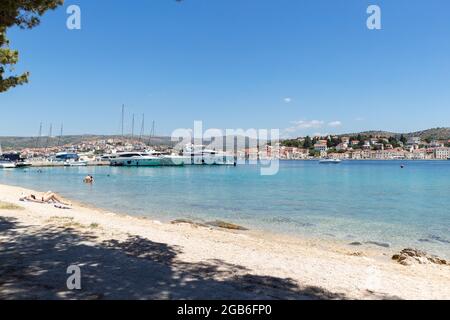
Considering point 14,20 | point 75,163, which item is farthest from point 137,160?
point 14,20

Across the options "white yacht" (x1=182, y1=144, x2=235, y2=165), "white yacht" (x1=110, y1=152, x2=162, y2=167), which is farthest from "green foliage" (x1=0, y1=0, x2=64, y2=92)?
"white yacht" (x1=182, y1=144, x2=235, y2=165)

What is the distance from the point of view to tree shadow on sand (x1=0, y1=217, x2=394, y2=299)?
534cm

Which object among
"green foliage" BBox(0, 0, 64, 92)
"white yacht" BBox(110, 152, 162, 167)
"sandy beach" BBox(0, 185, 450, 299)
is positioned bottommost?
"sandy beach" BBox(0, 185, 450, 299)

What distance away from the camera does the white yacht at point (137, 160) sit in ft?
349

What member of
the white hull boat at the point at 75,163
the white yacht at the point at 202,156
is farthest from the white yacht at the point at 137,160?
the white hull boat at the point at 75,163

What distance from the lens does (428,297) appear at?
626 cm

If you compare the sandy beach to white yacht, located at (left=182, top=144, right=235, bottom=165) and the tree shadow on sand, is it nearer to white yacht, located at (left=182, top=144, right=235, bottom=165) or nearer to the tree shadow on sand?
the tree shadow on sand

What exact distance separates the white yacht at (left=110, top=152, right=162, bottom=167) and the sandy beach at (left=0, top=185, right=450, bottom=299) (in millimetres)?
96694

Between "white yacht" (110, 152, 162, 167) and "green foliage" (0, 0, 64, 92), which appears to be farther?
"white yacht" (110, 152, 162, 167)

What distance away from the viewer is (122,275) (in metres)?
6.24

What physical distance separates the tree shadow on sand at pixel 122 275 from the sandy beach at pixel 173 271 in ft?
0.05

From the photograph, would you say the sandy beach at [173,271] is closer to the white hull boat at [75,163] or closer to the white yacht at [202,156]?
the white yacht at [202,156]

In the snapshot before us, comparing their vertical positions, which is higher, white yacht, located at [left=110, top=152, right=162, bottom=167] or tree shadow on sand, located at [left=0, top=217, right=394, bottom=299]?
white yacht, located at [left=110, top=152, right=162, bottom=167]
